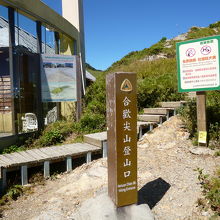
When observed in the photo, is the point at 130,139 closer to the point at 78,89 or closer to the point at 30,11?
the point at 78,89

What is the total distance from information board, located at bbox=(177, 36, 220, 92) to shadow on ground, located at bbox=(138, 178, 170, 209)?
219 cm

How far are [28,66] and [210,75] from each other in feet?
17.4

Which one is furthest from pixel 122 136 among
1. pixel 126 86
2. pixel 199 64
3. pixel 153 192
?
pixel 199 64

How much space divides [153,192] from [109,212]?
40.0 inches

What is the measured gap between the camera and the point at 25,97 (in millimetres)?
7082

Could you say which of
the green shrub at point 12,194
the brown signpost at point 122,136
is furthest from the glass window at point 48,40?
the brown signpost at point 122,136

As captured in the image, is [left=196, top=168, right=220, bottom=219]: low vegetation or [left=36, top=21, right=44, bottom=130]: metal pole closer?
[left=196, top=168, right=220, bottom=219]: low vegetation

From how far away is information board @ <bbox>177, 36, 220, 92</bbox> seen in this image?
183 inches

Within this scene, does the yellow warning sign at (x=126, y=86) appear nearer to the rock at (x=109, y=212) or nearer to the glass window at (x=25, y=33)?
the rock at (x=109, y=212)

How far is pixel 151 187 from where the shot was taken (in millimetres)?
3898

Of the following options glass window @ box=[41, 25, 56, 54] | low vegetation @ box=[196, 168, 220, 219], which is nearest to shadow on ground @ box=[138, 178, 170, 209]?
low vegetation @ box=[196, 168, 220, 219]

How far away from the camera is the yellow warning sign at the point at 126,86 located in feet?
9.65

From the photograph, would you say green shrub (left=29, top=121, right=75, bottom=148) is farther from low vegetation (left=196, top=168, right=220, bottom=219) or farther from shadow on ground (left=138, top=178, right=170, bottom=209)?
low vegetation (left=196, top=168, right=220, bottom=219)

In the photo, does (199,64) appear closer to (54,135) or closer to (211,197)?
(211,197)
